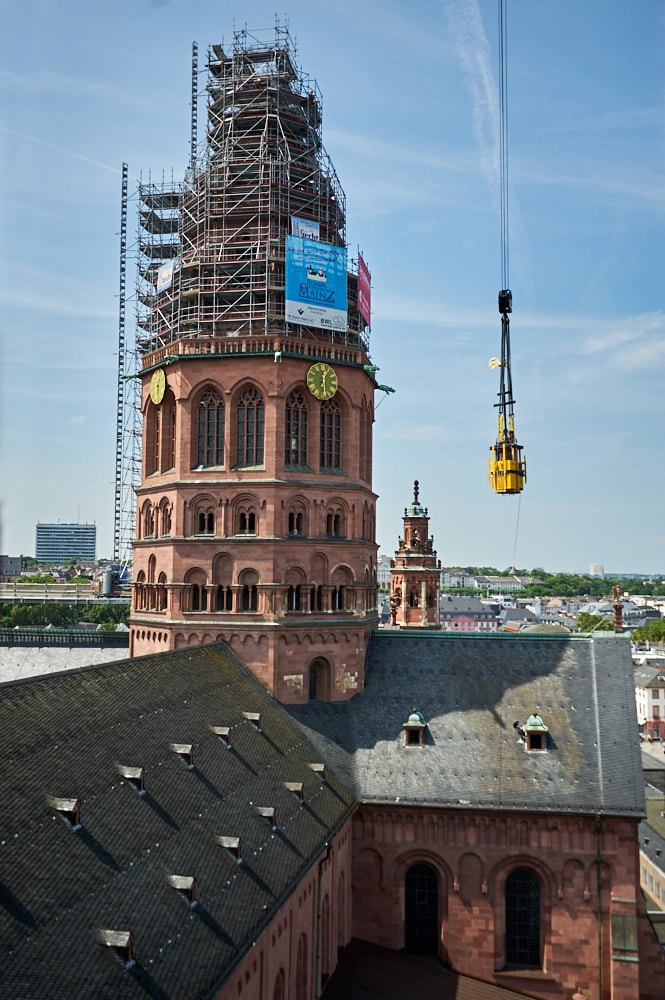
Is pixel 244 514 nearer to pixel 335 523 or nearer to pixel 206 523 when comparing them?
pixel 206 523

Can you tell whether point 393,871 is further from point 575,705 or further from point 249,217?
point 249,217

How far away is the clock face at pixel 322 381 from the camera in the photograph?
46469mm

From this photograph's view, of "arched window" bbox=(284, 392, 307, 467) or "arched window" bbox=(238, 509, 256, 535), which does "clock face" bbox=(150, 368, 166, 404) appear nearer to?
"arched window" bbox=(284, 392, 307, 467)

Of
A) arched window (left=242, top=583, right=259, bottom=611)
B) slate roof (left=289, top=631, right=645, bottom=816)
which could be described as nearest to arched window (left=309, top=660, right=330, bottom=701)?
slate roof (left=289, top=631, right=645, bottom=816)

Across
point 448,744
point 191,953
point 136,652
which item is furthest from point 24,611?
point 191,953

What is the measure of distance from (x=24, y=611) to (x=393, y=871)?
128m

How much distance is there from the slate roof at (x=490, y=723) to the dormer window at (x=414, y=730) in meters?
0.34

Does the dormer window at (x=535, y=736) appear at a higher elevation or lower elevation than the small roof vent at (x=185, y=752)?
lower

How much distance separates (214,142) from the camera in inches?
2055

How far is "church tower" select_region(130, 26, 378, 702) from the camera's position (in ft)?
148

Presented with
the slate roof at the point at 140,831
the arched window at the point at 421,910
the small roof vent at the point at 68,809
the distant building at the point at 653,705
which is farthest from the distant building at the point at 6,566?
the distant building at the point at 653,705

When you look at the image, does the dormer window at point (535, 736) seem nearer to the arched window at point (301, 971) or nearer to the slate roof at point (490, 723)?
the slate roof at point (490, 723)

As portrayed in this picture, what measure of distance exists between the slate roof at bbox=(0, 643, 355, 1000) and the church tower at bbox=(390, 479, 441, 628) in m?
58.8

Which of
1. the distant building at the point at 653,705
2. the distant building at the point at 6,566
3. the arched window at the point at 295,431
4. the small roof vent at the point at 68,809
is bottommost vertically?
the distant building at the point at 653,705
